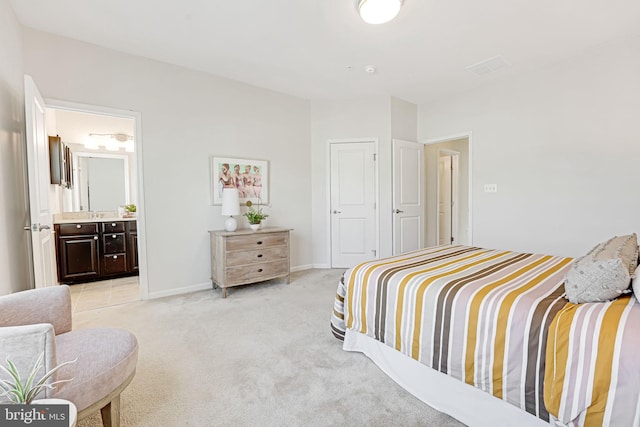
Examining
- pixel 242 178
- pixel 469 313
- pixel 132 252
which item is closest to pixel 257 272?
pixel 242 178

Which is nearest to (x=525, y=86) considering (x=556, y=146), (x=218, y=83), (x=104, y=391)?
(x=556, y=146)

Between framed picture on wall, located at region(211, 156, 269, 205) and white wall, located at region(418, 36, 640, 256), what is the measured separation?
287cm

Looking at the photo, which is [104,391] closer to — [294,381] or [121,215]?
[294,381]

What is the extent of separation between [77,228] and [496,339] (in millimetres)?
4672

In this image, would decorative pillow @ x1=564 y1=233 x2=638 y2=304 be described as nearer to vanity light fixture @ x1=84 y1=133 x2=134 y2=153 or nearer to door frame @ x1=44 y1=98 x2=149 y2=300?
door frame @ x1=44 y1=98 x2=149 y2=300

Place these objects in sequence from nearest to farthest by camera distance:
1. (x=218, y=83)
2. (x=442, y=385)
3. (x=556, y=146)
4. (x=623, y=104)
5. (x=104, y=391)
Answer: (x=104, y=391) → (x=442, y=385) → (x=623, y=104) → (x=556, y=146) → (x=218, y=83)

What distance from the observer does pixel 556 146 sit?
341 cm

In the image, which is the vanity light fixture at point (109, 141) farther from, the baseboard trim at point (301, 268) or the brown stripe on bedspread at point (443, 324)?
the brown stripe on bedspread at point (443, 324)

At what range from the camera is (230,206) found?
3652 millimetres

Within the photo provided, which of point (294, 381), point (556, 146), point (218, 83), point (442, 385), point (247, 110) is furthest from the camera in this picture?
point (247, 110)

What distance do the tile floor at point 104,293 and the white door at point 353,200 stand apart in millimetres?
2757

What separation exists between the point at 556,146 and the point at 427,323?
3.08 metres

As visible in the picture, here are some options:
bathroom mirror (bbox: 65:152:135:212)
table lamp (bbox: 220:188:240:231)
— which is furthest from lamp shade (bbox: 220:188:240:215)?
bathroom mirror (bbox: 65:152:135:212)

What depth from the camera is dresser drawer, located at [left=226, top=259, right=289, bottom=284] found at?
11.3 ft
